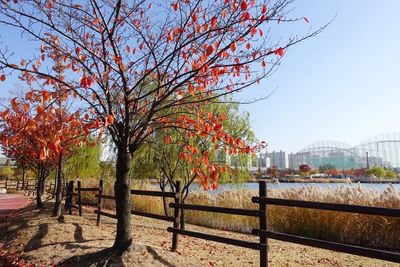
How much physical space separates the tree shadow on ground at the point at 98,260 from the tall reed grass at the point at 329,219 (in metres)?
5.84

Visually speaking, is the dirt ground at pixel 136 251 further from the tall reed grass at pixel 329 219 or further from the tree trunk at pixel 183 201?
the tall reed grass at pixel 329 219

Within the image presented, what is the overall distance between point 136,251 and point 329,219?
5.70 metres

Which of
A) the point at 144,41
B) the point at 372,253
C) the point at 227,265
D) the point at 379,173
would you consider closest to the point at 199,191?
the point at 227,265

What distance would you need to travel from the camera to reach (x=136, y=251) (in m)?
5.84

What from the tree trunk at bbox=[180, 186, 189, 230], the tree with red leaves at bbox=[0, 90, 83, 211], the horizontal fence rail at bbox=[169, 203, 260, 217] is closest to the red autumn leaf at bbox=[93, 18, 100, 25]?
the tree with red leaves at bbox=[0, 90, 83, 211]

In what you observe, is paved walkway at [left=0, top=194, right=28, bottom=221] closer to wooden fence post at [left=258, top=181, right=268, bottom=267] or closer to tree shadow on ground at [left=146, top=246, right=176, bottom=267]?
tree shadow on ground at [left=146, top=246, right=176, bottom=267]

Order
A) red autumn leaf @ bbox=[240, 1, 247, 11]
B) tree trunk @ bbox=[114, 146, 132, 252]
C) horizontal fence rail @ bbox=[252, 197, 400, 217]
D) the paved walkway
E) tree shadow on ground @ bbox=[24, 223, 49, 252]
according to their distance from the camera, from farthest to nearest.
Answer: the paved walkway, tree shadow on ground @ bbox=[24, 223, 49, 252], tree trunk @ bbox=[114, 146, 132, 252], red autumn leaf @ bbox=[240, 1, 247, 11], horizontal fence rail @ bbox=[252, 197, 400, 217]

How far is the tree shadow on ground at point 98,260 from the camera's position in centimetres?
537

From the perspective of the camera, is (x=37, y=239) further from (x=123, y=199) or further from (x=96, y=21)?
(x=96, y=21)

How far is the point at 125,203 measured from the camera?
6000 millimetres

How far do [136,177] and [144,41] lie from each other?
10.8 m

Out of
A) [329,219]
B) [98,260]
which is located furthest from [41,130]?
[329,219]

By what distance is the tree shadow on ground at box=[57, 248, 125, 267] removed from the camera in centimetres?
537

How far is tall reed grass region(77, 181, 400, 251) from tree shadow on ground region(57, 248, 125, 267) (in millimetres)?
5838
